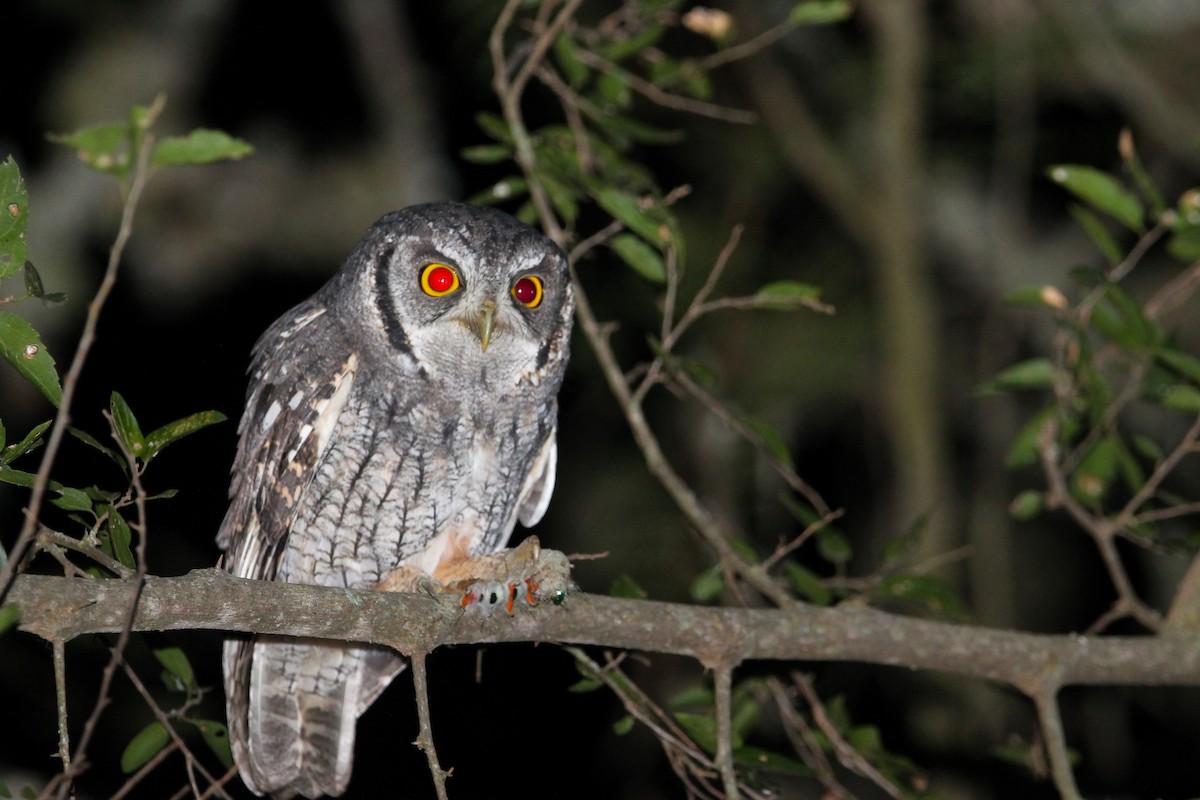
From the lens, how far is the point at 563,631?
2.59 m

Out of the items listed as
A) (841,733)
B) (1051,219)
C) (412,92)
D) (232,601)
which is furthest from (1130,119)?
(232,601)

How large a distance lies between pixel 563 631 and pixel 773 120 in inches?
142

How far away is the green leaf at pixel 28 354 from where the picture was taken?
73.4 inches

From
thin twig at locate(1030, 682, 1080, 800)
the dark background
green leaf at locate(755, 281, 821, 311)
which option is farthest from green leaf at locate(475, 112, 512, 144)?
thin twig at locate(1030, 682, 1080, 800)

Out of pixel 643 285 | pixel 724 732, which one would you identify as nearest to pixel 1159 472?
pixel 724 732

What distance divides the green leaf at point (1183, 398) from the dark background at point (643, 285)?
168 cm

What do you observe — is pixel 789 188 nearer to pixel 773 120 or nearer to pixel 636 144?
pixel 636 144

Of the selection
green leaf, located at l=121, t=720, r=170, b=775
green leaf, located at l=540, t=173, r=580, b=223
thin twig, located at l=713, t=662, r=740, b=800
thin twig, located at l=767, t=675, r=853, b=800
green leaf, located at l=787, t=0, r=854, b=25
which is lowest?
thin twig, located at l=767, t=675, r=853, b=800

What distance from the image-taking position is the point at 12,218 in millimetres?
1870

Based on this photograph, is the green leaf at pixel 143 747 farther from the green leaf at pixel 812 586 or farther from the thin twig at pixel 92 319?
the green leaf at pixel 812 586

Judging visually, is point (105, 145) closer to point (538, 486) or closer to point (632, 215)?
point (632, 215)

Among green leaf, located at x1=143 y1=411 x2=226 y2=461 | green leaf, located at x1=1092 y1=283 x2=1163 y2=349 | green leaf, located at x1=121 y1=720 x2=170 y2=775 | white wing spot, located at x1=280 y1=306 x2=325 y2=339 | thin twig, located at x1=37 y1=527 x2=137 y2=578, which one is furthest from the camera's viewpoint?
white wing spot, located at x1=280 y1=306 x2=325 y2=339

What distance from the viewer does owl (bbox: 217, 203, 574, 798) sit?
3082 mm

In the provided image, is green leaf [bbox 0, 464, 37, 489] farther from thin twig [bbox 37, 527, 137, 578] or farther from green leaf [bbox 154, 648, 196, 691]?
green leaf [bbox 154, 648, 196, 691]
